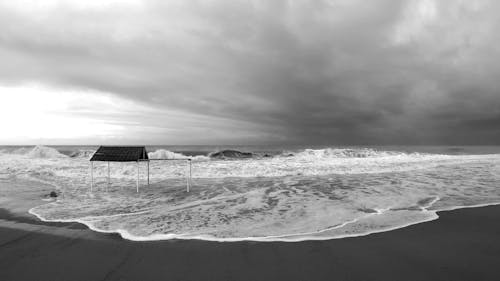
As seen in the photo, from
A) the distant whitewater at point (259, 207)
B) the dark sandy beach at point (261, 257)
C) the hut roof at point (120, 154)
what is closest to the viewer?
the dark sandy beach at point (261, 257)

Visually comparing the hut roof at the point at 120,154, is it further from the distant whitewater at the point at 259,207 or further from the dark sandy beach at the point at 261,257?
the dark sandy beach at the point at 261,257

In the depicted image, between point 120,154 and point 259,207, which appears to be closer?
point 259,207

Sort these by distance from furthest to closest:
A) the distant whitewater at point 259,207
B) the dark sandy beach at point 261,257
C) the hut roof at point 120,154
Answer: the hut roof at point 120,154 < the distant whitewater at point 259,207 < the dark sandy beach at point 261,257

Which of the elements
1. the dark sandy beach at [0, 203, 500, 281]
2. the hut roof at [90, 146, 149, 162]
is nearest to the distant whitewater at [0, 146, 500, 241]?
the dark sandy beach at [0, 203, 500, 281]

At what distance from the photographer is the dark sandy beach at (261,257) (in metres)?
4.00

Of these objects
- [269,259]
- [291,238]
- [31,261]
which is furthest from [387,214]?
[31,261]

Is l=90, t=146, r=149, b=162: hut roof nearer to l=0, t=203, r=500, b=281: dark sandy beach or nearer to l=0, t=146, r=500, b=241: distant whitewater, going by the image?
l=0, t=146, r=500, b=241: distant whitewater

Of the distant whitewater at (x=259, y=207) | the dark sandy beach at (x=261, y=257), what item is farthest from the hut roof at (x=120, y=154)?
the dark sandy beach at (x=261, y=257)

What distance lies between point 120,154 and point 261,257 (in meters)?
9.65

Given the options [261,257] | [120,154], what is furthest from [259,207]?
[120,154]

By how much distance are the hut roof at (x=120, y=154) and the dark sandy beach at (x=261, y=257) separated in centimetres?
599

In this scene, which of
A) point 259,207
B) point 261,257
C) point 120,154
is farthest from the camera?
point 120,154

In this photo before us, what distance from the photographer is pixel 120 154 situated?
12.2 m

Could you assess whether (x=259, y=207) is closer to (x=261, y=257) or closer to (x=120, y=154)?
(x=261, y=257)
